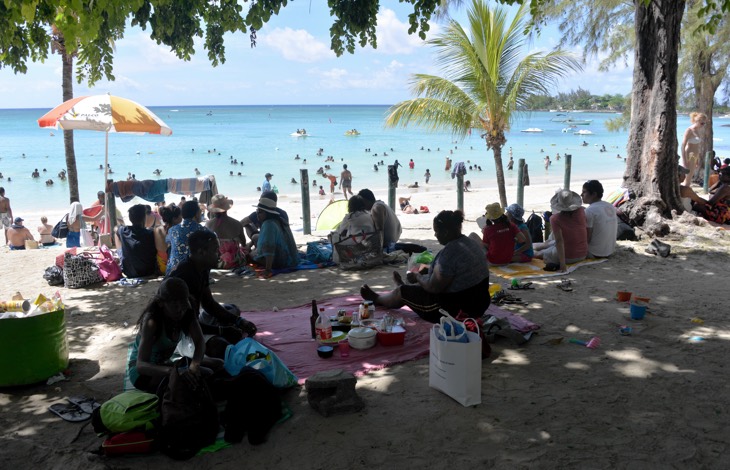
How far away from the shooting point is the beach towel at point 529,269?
695 centimetres

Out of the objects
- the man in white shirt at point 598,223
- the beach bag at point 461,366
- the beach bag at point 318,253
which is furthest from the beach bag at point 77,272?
the man in white shirt at point 598,223

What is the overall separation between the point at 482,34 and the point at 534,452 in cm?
962

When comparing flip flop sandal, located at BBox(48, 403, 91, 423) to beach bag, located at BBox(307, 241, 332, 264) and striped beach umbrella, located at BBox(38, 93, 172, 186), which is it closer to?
beach bag, located at BBox(307, 241, 332, 264)

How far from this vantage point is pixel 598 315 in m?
5.31

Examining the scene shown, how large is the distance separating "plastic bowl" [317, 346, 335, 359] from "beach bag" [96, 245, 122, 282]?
412cm

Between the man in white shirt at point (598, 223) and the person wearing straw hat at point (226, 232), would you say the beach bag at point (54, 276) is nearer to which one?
the person wearing straw hat at point (226, 232)

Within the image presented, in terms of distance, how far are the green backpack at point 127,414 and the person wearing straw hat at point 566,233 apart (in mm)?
5279

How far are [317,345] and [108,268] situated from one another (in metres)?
3.97

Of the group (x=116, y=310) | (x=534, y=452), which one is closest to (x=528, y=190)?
(x=116, y=310)

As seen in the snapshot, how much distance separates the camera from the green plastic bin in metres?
4.06

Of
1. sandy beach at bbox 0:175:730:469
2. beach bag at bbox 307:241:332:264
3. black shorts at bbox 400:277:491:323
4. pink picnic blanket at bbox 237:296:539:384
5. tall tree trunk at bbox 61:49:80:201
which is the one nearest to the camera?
sandy beach at bbox 0:175:730:469

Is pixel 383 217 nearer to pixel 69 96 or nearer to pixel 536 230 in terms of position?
pixel 536 230

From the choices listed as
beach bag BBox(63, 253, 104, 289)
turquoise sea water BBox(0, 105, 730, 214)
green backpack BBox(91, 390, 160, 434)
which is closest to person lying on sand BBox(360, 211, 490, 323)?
green backpack BBox(91, 390, 160, 434)

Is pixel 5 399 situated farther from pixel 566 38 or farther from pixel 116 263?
pixel 566 38
